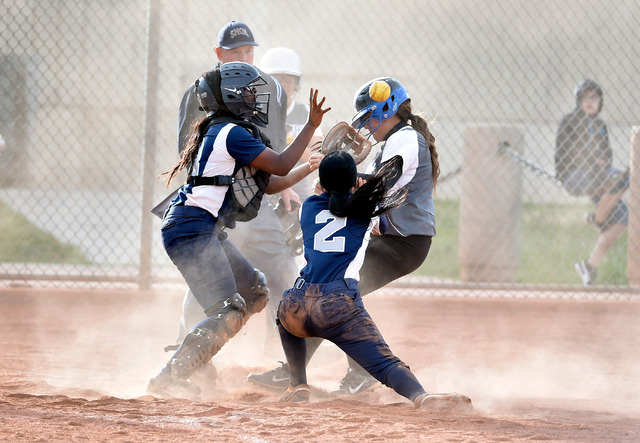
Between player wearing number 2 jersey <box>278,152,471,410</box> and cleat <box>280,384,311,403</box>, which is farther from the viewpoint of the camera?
cleat <box>280,384,311,403</box>

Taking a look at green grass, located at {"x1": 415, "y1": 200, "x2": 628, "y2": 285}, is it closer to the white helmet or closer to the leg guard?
the white helmet

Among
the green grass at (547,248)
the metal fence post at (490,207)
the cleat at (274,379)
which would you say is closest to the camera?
the cleat at (274,379)

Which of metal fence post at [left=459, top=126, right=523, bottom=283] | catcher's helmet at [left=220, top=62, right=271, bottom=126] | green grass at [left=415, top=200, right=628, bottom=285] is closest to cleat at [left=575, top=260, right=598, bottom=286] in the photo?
green grass at [left=415, top=200, right=628, bottom=285]

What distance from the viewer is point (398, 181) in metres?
3.81

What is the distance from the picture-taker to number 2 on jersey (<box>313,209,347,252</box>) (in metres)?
3.51

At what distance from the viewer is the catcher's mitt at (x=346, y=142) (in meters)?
3.76

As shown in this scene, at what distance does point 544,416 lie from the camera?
3.65 metres

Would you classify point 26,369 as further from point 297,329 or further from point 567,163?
point 567,163

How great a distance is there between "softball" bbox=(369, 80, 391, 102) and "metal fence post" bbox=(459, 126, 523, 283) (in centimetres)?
425

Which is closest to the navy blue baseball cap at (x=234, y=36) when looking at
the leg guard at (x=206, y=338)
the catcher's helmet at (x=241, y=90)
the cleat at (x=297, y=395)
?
the catcher's helmet at (x=241, y=90)

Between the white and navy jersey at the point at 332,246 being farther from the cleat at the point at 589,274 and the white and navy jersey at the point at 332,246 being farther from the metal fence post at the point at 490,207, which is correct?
the cleat at the point at 589,274

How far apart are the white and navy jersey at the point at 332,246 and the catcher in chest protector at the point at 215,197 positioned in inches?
10.8

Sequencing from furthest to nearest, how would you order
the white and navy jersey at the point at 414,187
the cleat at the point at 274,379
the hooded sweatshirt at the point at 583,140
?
the hooded sweatshirt at the point at 583,140 → the cleat at the point at 274,379 → the white and navy jersey at the point at 414,187

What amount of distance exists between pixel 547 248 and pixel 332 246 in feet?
26.0
